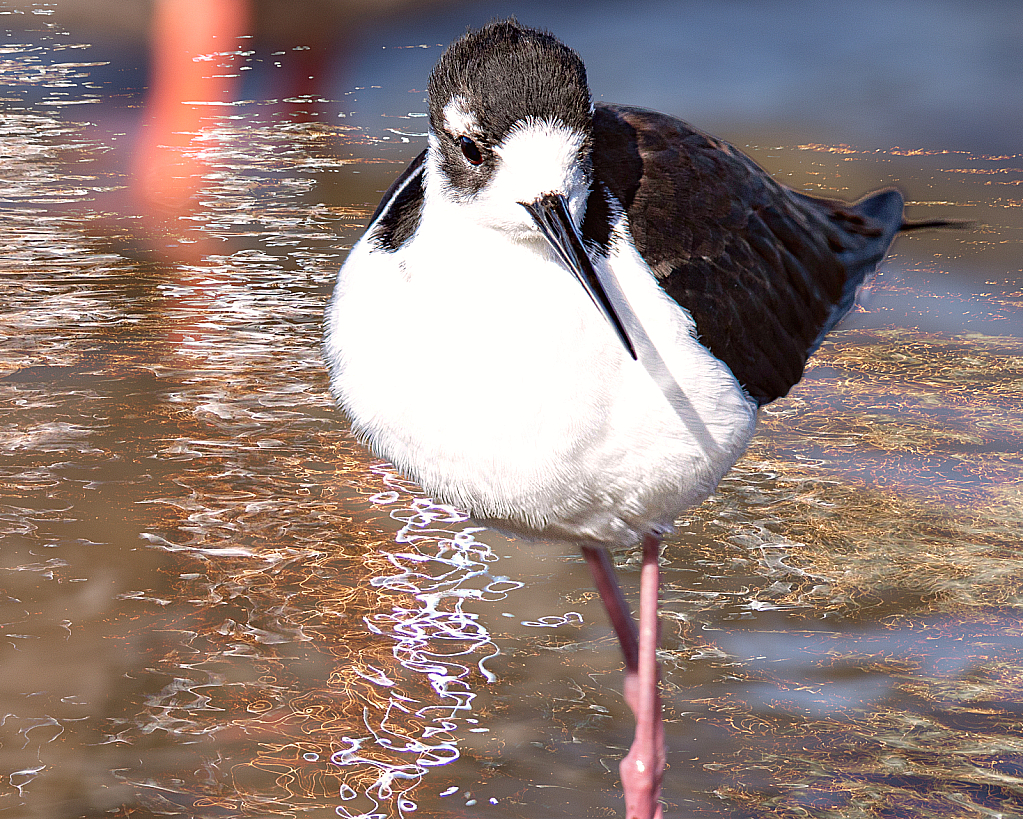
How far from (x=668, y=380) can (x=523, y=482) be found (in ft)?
1.54

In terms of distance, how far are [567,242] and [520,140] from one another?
282mm

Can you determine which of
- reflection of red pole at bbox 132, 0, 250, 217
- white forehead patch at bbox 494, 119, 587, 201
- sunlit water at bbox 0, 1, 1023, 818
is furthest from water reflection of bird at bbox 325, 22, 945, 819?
reflection of red pole at bbox 132, 0, 250, 217

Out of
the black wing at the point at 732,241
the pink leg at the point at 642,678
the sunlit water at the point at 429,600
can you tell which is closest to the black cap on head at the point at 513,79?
the black wing at the point at 732,241

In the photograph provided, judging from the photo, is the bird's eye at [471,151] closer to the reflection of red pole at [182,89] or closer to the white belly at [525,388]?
the white belly at [525,388]

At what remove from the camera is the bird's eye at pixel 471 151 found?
123 inches

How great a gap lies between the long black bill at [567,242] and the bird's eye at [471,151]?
0.19m

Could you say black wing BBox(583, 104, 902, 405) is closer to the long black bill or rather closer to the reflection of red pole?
the long black bill

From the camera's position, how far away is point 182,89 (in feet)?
44.4

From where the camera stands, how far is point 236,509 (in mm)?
5430

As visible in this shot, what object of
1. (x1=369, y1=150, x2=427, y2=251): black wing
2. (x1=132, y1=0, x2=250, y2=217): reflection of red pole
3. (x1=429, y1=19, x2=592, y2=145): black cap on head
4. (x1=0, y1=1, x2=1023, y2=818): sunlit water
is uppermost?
(x1=429, y1=19, x2=592, y2=145): black cap on head

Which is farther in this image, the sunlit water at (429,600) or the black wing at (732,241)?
the sunlit water at (429,600)

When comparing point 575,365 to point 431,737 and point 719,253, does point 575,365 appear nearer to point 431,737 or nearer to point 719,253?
point 719,253

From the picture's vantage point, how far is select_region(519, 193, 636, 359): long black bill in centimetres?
296

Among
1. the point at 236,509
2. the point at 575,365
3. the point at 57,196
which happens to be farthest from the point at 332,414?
the point at 57,196
